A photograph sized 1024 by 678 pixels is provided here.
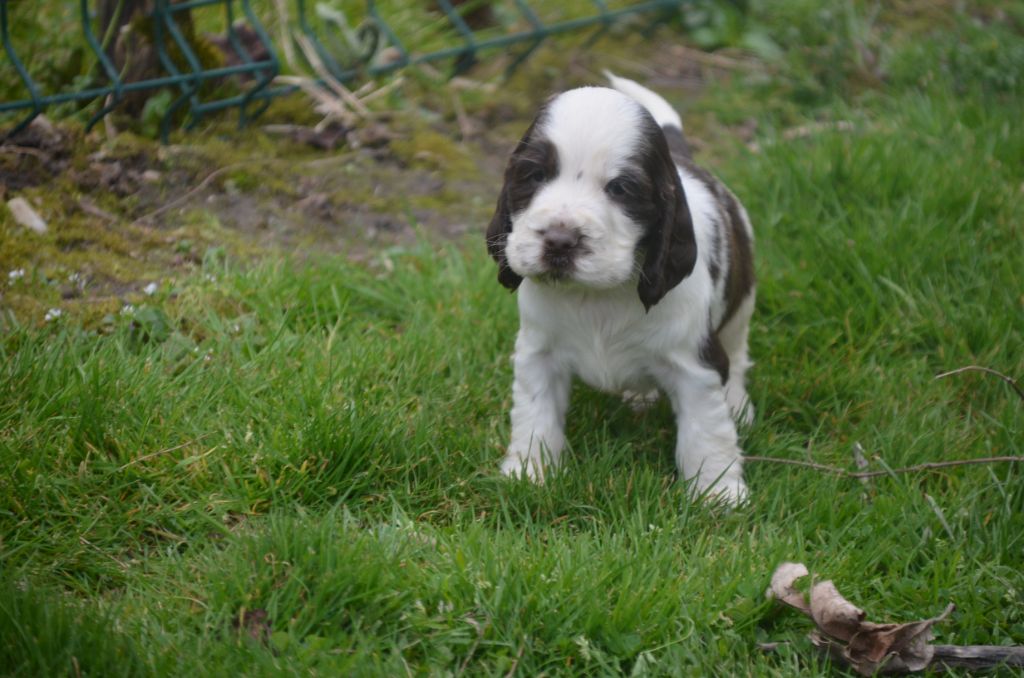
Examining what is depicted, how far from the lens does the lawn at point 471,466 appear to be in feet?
8.64

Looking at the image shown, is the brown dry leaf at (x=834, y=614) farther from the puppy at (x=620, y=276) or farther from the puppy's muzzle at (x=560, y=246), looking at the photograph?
the puppy's muzzle at (x=560, y=246)

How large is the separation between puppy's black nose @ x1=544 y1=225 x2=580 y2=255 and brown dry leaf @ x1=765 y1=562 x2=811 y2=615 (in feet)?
3.19

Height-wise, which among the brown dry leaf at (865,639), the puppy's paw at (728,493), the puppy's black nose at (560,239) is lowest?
the puppy's paw at (728,493)

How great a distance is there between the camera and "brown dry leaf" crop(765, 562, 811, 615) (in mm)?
2748

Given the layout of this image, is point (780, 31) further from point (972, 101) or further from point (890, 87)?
point (972, 101)

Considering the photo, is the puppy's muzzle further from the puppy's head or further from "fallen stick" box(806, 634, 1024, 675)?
"fallen stick" box(806, 634, 1024, 675)

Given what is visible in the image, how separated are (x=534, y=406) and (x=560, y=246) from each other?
0.72 meters

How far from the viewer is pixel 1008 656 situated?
2.65 meters

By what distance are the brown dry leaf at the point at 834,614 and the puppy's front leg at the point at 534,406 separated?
93cm

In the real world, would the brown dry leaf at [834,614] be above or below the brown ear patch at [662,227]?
below

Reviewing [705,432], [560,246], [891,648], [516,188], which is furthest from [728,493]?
[516,188]

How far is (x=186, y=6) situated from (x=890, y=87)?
11.9ft

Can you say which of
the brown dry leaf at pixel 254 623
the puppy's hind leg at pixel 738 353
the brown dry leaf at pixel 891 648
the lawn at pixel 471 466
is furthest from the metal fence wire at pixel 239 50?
the brown dry leaf at pixel 891 648

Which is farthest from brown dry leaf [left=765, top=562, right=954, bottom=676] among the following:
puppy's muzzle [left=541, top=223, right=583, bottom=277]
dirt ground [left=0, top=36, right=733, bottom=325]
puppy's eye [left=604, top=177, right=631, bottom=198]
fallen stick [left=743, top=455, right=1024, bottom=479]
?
dirt ground [left=0, top=36, right=733, bottom=325]
